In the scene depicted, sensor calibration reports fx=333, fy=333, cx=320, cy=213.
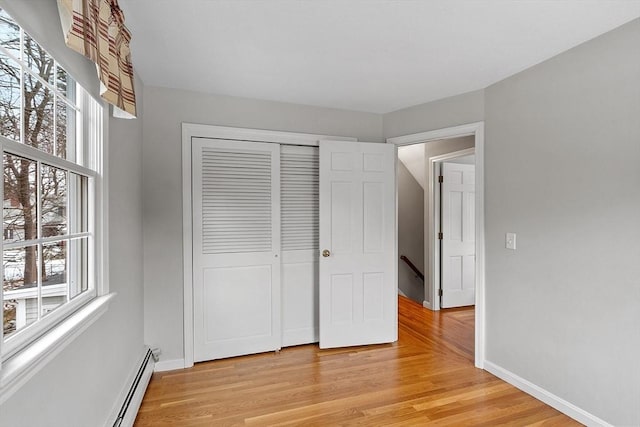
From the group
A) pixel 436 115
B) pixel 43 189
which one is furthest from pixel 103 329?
pixel 436 115

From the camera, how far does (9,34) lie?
989 millimetres

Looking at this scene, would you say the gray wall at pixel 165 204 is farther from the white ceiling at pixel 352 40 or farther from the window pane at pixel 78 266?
the window pane at pixel 78 266

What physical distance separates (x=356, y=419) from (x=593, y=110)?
2.38 m

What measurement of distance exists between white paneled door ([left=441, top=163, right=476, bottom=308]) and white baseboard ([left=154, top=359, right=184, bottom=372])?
10.8ft

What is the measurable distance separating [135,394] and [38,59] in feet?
6.40

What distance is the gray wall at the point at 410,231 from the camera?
5145 mm

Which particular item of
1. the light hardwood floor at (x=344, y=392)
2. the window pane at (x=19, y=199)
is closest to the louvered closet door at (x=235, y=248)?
the light hardwood floor at (x=344, y=392)

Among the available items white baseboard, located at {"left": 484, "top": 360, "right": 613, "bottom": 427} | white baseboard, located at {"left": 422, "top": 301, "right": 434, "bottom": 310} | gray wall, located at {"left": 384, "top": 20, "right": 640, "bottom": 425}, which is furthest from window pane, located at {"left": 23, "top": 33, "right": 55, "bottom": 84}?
white baseboard, located at {"left": 422, "top": 301, "right": 434, "bottom": 310}

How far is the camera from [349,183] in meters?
3.20

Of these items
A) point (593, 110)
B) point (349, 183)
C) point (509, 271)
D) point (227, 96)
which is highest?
point (227, 96)

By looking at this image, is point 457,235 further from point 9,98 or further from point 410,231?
point 9,98

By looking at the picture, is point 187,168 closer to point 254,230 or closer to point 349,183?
point 254,230

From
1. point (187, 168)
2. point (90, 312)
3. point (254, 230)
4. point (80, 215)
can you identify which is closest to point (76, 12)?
point (80, 215)

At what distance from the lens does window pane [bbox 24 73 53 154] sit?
3.64 feet
